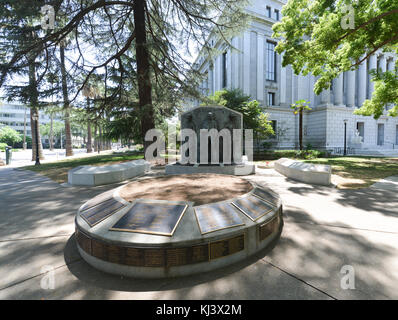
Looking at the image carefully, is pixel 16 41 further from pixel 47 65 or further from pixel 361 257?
pixel 361 257

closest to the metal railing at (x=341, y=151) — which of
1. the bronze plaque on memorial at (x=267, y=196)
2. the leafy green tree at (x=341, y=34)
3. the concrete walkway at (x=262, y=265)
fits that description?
the leafy green tree at (x=341, y=34)

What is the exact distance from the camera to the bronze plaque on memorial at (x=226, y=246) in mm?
2732

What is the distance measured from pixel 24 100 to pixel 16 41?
299cm

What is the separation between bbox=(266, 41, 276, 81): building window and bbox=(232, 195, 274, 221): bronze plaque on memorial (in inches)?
1336

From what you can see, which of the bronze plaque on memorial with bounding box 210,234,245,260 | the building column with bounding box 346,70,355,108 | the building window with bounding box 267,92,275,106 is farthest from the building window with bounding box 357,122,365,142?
the bronze plaque on memorial with bounding box 210,234,245,260

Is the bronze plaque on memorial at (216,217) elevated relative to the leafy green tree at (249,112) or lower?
lower

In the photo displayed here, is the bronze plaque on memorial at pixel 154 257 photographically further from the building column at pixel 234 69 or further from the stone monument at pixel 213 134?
the building column at pixel 234 69

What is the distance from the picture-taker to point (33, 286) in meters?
2.38

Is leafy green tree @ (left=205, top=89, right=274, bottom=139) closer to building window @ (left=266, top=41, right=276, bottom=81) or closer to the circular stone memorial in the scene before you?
building window @ (left=266, top=41, right=276, bottom=81)

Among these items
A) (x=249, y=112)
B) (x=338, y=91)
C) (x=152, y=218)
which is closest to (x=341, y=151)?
(x=338, y=91)

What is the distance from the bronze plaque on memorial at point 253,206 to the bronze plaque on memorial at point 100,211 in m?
2.23

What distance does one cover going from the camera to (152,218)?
9.87 ft

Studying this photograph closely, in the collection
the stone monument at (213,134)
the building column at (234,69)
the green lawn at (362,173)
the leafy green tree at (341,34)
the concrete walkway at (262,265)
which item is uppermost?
the building column at (234,69)

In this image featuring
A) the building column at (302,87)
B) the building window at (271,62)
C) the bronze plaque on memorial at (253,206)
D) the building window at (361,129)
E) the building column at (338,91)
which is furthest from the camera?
the building window at (361,129)
